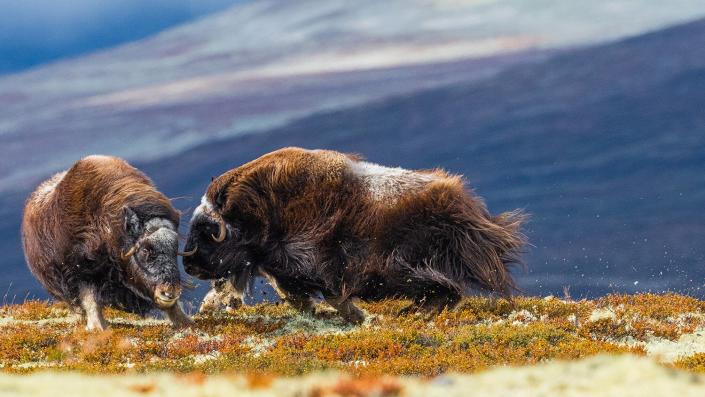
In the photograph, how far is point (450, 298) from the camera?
12414 millimetres

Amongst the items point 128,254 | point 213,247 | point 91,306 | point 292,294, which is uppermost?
point 128,254

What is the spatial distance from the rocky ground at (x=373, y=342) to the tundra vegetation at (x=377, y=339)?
2 cm

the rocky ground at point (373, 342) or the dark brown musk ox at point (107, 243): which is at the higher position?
the dark brown musk ox at point (107, 243)

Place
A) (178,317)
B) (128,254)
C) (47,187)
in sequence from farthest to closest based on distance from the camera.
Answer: (47,187)
(178,317)
(128,254)

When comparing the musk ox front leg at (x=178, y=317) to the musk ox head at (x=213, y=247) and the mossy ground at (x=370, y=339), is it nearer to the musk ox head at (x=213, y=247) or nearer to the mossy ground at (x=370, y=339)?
the mossy ground at (x=370, y=339)

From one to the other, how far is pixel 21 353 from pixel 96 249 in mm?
1727

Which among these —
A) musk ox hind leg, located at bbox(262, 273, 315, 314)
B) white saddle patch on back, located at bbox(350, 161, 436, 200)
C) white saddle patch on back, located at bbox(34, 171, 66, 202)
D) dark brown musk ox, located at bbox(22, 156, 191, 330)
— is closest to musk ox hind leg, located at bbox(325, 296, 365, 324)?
musk ox hind leg, located at bbox(262, 273, 315, 314)

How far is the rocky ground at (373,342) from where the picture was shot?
8.81m

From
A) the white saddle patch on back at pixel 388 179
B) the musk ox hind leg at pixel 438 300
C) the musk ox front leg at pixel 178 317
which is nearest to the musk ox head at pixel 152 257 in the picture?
the musk ox front leg at pixel 178 317

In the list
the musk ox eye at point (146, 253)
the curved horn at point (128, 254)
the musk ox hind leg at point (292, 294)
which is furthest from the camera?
the musk ox hind leg at point (292, 294)

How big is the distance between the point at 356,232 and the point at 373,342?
232cm

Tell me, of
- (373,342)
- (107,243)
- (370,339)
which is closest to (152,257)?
(107,243)

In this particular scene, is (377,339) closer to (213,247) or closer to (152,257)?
(152,257)

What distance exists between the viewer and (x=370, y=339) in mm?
10352
